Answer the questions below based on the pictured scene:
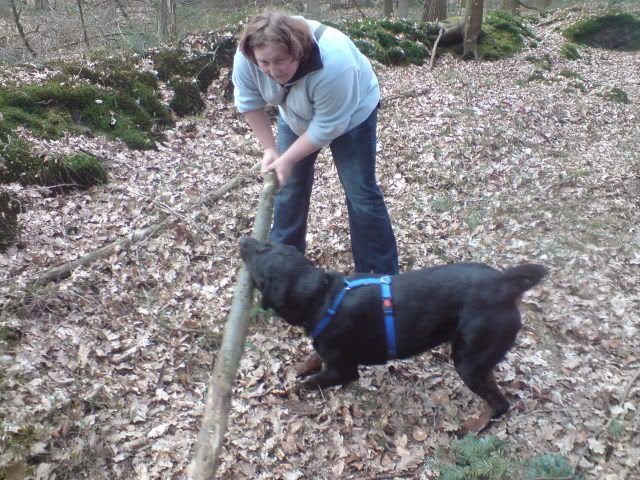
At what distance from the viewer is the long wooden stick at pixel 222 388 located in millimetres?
2764

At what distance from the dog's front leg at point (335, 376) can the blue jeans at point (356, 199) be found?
1224 millimetres

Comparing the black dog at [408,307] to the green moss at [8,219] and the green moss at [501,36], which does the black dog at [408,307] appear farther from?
the green moss at [501,36]

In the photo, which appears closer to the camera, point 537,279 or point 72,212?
point 537,279

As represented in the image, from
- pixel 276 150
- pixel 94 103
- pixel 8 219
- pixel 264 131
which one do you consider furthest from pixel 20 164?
pixel 276 150

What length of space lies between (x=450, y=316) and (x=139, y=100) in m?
6.37

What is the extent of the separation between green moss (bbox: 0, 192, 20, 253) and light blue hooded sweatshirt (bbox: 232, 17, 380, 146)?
2.74 metres

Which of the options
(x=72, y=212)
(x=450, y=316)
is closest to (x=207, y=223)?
(x=72, y=212)

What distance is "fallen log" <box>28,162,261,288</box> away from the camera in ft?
15.2

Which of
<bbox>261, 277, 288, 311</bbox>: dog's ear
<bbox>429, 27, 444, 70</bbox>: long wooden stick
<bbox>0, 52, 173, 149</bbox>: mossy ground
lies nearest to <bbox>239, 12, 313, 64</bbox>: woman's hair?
<bbox>261, 277, 288, 311</bbox>: dog's ear

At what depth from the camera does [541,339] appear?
187 inches

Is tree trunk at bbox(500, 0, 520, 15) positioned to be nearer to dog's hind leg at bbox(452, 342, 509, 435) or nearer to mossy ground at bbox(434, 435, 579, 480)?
dog's hind leg at bbox(452, 342, 509, 435)

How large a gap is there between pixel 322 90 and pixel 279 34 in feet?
1.68

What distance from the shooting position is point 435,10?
15992 mm

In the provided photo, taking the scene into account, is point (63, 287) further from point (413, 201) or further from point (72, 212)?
point (413, 201)
